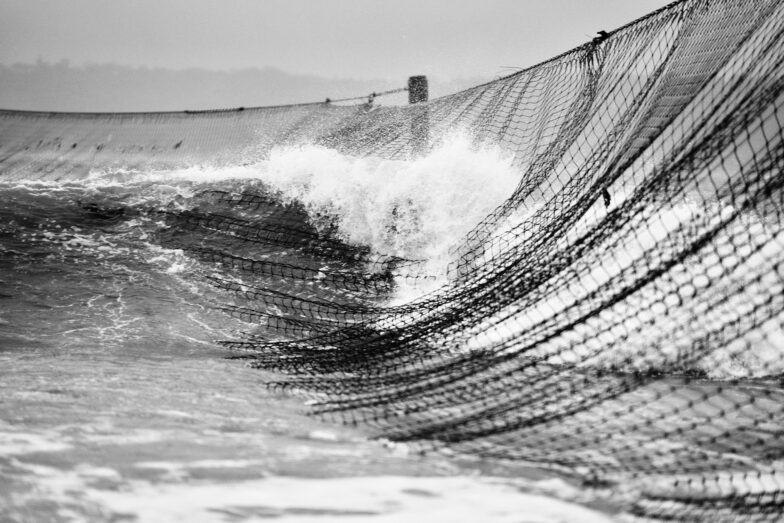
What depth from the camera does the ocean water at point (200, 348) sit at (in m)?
3.26

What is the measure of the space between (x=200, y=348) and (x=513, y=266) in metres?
2.84

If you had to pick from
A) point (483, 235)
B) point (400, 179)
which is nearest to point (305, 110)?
point (400, 179)

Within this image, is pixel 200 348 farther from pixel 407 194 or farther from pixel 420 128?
pixel 420 128

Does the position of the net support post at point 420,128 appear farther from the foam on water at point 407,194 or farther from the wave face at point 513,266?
the foam on water at point 407,194

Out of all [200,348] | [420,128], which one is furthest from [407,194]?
[200,348]

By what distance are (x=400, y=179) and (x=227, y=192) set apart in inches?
119

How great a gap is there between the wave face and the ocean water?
6cm

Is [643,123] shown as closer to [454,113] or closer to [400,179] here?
[454,113]

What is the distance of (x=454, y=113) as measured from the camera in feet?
33.3

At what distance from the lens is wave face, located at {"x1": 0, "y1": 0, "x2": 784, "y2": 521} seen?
4.11 meters

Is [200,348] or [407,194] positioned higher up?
[407,194]

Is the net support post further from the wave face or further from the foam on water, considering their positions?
the foam on water

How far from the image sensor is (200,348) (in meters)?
6.83

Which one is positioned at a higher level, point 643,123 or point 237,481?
point 643,123
